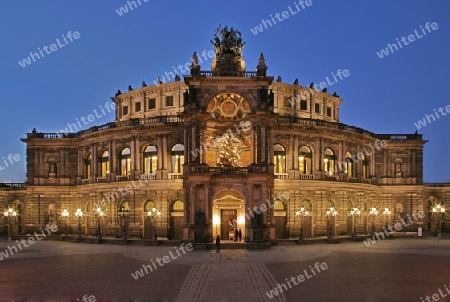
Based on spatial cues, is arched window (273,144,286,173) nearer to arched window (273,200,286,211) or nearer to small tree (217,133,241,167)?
arched window (273,200,286,211)

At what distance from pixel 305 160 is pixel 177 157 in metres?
16.3

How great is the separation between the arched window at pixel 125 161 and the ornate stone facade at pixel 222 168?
0.15 m

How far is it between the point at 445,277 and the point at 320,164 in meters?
29.0

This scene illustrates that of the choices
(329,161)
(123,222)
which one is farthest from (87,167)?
(329,161)

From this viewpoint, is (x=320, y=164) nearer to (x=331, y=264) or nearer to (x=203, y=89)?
(x=203, y=89)

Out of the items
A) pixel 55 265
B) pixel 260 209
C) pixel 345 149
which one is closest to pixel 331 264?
pixel 260 209

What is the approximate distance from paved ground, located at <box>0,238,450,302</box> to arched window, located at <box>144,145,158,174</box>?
48.1ft

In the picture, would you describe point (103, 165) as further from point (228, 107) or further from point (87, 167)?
point (228, 107)

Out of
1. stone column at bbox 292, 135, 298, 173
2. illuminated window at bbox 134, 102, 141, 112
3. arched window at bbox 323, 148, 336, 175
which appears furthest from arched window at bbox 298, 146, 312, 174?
illuminated window at bbox 134, 102, 141, 112

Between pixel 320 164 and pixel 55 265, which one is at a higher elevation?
pixel 320 164

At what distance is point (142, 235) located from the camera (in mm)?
54250

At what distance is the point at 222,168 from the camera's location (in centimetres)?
4709

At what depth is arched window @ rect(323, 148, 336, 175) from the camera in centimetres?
5703

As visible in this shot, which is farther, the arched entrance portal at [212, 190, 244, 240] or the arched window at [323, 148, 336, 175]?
the arched window at [323, 148, 336, 175]
